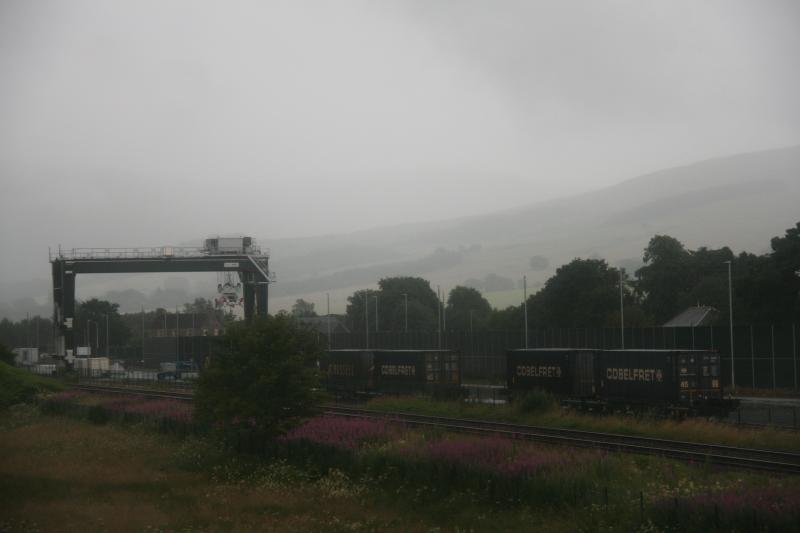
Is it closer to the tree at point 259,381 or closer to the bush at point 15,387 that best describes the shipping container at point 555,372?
the tree at point 259,381

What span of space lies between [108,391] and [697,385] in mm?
42592

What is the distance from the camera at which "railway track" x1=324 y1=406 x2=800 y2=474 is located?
2495 cm

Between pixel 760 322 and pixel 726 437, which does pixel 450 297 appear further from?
pixel 726 437

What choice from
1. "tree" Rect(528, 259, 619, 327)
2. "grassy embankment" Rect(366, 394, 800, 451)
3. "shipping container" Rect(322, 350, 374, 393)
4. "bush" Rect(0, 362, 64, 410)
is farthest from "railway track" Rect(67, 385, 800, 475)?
"tree" Rect(528, 259, 619, 327)

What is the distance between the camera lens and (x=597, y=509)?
2005 cm

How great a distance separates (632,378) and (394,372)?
17.3 meters

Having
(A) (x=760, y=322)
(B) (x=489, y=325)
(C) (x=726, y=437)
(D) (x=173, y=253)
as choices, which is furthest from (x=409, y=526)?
(B) (x=489, y=325)

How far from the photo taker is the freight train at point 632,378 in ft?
123

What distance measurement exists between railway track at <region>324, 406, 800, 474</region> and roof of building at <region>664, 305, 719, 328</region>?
47.6 m

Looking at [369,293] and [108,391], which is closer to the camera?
[108,391]

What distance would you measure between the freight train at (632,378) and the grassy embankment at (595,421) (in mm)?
1636

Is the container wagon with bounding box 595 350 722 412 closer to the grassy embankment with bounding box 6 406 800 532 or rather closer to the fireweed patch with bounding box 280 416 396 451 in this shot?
the grassy embankment with bounding box 6 406 800 532

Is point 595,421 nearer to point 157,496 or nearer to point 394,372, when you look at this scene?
point 394,372

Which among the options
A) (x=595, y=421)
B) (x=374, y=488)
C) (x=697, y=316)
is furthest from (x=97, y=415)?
(x=697, y=316)
